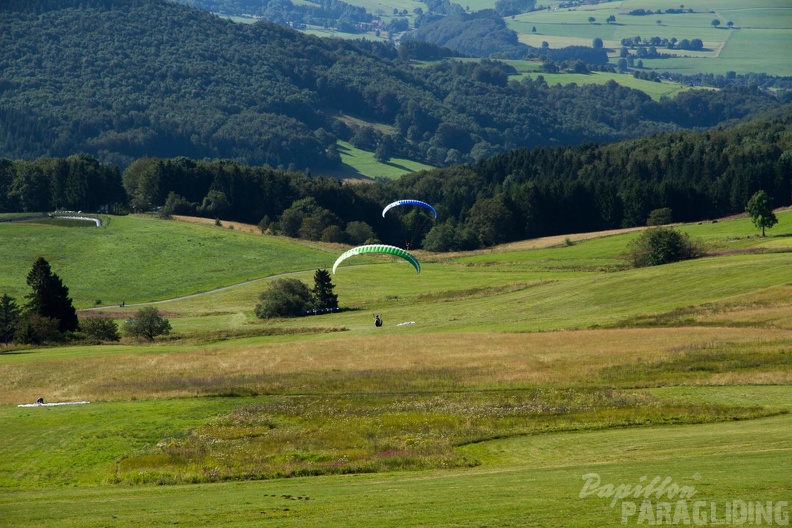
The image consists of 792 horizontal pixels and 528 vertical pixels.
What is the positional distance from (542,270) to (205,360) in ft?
179

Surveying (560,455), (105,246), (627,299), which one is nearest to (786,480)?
(560,455)

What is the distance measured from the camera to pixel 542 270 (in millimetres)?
106188

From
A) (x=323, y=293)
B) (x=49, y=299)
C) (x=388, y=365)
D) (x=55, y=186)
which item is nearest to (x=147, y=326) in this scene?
(x=49, y=299)

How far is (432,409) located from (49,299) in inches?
1592

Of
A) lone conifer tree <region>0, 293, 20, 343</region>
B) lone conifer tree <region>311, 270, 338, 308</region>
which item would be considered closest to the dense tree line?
lone conifer tree <region>311, 270, 338, 308</region>

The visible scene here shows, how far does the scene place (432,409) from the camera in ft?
142

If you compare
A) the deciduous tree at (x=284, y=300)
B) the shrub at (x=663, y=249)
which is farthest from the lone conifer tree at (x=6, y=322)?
the shrub at (x=663, y=249)

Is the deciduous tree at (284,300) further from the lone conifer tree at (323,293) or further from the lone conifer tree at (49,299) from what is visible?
the lone conifer tree at (49,299)

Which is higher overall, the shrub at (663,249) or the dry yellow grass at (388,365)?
the shrub at (663,249)

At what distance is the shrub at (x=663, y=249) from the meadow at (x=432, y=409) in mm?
5547

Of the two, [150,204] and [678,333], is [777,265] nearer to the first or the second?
[678,333]

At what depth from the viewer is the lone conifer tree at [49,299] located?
7362 centimetres

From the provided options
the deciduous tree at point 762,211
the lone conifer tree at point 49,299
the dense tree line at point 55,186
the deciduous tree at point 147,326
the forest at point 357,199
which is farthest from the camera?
the forest at point 357,199

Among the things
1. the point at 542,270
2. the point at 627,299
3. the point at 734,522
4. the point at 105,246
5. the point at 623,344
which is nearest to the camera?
the point at 734,522
